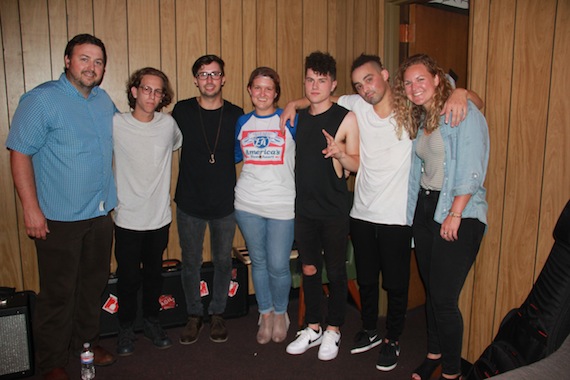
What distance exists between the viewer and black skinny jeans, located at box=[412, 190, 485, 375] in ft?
6.74

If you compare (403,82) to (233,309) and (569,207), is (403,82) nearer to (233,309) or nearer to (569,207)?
(569,207)

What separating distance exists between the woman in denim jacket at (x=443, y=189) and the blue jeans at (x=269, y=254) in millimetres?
796

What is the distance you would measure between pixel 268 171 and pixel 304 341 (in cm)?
104

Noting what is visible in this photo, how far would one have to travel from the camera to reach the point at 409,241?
7.97 feet

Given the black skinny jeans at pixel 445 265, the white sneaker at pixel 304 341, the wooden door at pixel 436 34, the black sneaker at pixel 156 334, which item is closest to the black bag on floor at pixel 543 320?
the black skinny jeans at pixel 445 265

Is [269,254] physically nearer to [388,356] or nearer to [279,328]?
[279,328]

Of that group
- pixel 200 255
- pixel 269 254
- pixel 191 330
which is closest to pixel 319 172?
pixel 269 254

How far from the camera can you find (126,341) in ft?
8.89

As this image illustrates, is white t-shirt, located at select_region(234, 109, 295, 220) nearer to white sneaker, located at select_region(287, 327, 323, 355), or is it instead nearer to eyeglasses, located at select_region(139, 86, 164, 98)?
eyeglasses, located at select_region(139, 86, 164, 98)

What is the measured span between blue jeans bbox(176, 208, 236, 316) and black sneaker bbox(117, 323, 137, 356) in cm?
37

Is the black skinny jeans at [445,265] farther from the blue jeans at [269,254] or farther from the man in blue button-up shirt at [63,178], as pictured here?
the man in blue button-up shirt at [63,178]

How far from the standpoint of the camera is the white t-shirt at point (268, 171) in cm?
263

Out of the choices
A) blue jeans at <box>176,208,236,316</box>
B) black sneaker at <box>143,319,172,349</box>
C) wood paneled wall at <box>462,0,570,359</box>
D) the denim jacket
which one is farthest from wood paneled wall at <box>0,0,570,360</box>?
black sneaker at <box>143,319,172,349</box>

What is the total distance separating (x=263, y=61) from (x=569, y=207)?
2.36 m
